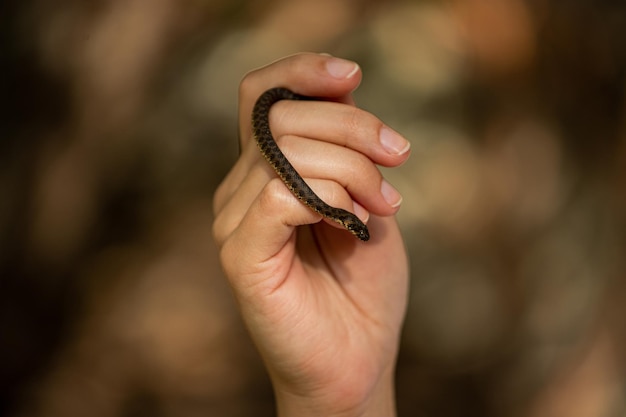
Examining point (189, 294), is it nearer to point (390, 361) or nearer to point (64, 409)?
point (64, 409)

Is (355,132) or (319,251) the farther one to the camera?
(319,251)

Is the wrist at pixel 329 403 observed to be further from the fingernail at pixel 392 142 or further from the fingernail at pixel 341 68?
the fingernail at pixel 341 68

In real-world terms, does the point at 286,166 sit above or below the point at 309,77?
below

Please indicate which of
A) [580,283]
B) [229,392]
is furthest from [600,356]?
[229,392]

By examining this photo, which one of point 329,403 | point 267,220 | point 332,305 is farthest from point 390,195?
point 329,403

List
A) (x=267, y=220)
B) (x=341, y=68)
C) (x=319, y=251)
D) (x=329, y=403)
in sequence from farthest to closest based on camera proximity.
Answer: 1. (x=319, y=251)
2. (x=329, y=403)
3. (x=341, y=68)
4. (x=267, y=220)

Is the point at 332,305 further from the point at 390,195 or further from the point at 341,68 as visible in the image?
the point at 341,68

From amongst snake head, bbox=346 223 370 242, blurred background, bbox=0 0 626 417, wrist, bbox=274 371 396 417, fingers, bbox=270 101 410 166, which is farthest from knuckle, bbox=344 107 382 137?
blurred background, bbox=0 0 626 417

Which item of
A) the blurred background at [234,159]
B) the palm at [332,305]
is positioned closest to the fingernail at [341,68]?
the palm at [332,305]
